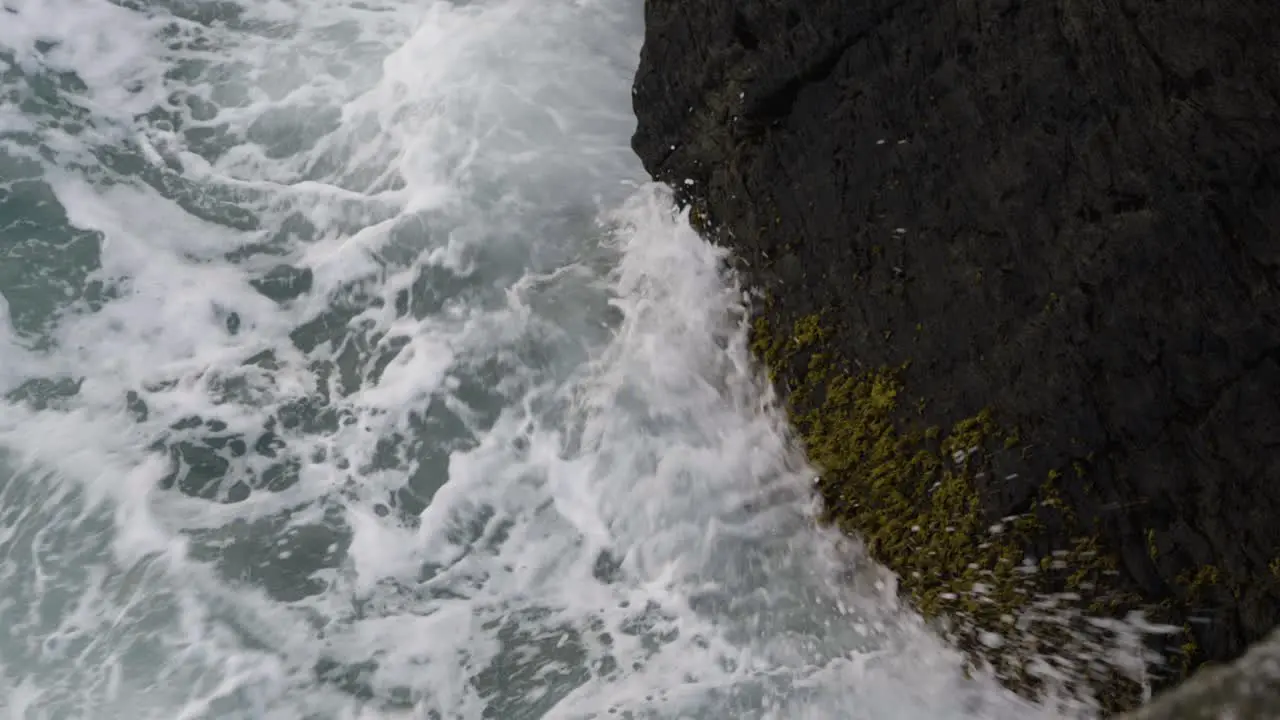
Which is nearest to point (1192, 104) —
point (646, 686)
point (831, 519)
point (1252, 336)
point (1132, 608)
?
point (1252, 336)

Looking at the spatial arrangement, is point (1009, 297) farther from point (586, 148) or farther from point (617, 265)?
point (586, 148)

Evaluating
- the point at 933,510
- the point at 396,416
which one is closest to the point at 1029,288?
the point at 933,510

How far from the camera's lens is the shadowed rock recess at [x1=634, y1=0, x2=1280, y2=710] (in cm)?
430

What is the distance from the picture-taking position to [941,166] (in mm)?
5090

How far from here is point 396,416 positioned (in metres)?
6.83

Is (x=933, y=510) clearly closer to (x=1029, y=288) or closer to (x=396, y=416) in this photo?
(x=1029, y=288)

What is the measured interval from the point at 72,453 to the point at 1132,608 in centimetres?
590

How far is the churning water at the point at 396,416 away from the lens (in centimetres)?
573

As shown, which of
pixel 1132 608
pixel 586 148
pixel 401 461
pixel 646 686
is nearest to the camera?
pixel 1132 608

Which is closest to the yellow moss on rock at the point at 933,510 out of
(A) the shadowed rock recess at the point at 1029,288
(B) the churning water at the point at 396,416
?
(A) the shadowed rock recess at the point at 1029,288

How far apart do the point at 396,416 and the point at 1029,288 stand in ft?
12.5

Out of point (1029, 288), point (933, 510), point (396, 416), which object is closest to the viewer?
point (1029, 288)

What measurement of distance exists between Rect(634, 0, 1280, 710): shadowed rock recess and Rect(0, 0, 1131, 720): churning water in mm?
540

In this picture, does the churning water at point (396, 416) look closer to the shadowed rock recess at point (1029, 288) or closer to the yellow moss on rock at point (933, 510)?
the yellow moss on rock at point (933, 510)
